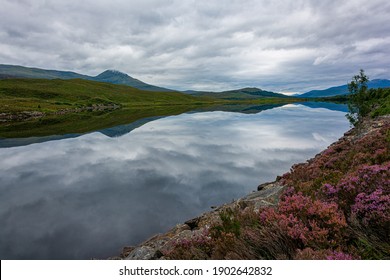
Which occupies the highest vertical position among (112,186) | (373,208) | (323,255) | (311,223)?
(373,208)

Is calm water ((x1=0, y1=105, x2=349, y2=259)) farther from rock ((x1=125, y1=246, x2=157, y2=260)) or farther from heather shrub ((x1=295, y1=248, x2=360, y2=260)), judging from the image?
heather shrub ((x1=295, y1=248, x2=360, y2=260))

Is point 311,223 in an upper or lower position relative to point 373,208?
lower

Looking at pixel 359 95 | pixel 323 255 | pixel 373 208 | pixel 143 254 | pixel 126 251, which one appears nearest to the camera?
pixel 323 255

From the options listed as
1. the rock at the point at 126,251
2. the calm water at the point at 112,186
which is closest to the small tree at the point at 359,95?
the calm water at the point at 112,186

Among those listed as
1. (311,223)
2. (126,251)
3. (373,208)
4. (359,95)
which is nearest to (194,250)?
(311,223)

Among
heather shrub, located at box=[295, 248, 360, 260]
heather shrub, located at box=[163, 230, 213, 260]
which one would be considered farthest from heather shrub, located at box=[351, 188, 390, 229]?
heather shrub, located at box=[163, 230, 213, 260]

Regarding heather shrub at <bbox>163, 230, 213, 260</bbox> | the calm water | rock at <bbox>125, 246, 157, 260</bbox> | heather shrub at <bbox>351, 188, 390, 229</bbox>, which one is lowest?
the calm water

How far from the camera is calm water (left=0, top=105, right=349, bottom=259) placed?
12578 mm

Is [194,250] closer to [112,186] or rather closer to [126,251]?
[126,251]

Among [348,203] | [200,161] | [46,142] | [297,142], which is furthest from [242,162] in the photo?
[46,142]

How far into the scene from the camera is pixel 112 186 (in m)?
19.6

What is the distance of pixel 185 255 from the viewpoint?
6562mm

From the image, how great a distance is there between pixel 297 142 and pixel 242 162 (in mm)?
14953

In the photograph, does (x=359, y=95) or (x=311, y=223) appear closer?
(x=311, y=223)
